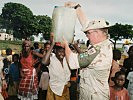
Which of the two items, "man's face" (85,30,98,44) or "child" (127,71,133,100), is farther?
"child" (127,71,133,100)

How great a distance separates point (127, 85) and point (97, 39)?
2.47 meters

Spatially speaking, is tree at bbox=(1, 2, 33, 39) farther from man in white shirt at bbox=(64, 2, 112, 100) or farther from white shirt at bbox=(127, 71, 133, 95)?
man in white shirt at bbox=(64, 2, 112, 100)

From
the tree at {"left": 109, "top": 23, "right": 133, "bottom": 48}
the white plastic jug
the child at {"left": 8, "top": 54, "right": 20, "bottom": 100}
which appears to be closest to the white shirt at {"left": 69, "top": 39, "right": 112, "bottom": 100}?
the white plastic jug

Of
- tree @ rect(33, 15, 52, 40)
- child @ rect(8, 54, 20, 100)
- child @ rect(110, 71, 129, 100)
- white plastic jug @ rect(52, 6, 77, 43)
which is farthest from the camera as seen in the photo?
tree @ rect(33, 15, 52, 40)

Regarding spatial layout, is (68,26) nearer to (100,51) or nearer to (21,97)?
(100,51)

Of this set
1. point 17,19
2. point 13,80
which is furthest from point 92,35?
point 17,19

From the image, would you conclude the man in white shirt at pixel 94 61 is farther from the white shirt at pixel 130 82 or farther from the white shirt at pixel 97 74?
the white shirt at pixel 130 82

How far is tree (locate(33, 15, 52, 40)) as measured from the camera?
9375 cm

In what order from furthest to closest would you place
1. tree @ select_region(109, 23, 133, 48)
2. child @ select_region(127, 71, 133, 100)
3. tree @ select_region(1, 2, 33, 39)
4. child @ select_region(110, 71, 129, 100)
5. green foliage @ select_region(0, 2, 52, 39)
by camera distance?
tree @ select_region(1, 2, 33, 39), green foliage @ select_region(0, 2, 52, 39), tree @ select_region(109, 23, 133, 48), child @ select_region(127, 71, 133, 100), child @ select_region(110, 71, 129, 100)

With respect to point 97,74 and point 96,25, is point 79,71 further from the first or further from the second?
point 96,25

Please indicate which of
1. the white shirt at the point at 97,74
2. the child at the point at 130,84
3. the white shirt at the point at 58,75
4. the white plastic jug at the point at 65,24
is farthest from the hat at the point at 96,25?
the child at the point at 130,84

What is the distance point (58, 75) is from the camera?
5.67 meters

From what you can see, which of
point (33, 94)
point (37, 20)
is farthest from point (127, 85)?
point (37, 20)

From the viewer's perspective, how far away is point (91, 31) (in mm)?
4195
